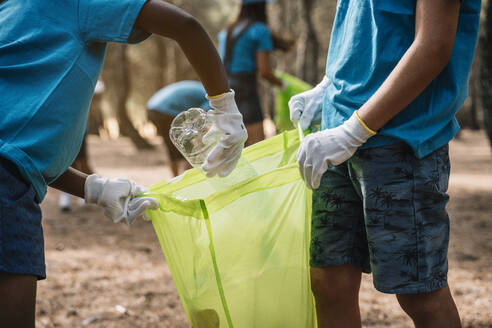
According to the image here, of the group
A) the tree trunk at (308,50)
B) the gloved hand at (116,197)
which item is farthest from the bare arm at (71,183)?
the tree trunk at (308,50)

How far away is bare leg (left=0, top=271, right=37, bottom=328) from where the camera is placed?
131 cm

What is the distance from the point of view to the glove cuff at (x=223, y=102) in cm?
160

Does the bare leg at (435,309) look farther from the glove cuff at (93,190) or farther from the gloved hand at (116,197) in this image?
the glove cuff at (93,190)

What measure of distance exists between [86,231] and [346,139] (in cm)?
377

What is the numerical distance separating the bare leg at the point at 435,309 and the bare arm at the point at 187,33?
2.69ft

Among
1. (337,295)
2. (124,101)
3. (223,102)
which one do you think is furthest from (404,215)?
(124,101)

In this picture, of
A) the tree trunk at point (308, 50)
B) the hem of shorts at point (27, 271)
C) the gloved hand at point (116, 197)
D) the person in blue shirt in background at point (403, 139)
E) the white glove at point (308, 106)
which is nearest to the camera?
the hem of shorts at point (27, 271)

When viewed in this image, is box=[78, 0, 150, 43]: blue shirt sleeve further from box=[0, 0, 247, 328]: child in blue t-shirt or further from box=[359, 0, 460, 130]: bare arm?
box=[359, 0, 460, 130]: bare arm

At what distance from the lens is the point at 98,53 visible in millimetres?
1472

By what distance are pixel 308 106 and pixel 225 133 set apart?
1.25 feet

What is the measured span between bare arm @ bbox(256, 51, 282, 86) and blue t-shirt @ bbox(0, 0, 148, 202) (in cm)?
300

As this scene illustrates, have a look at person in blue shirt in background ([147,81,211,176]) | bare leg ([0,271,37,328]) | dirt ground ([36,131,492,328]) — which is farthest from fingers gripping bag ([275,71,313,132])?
bare leg ([0,271,37,328])

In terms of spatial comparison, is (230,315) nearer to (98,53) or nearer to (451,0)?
(98,53)

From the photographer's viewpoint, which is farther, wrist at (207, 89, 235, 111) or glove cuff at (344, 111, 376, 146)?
wrist at (207, 89, 235, 111)
